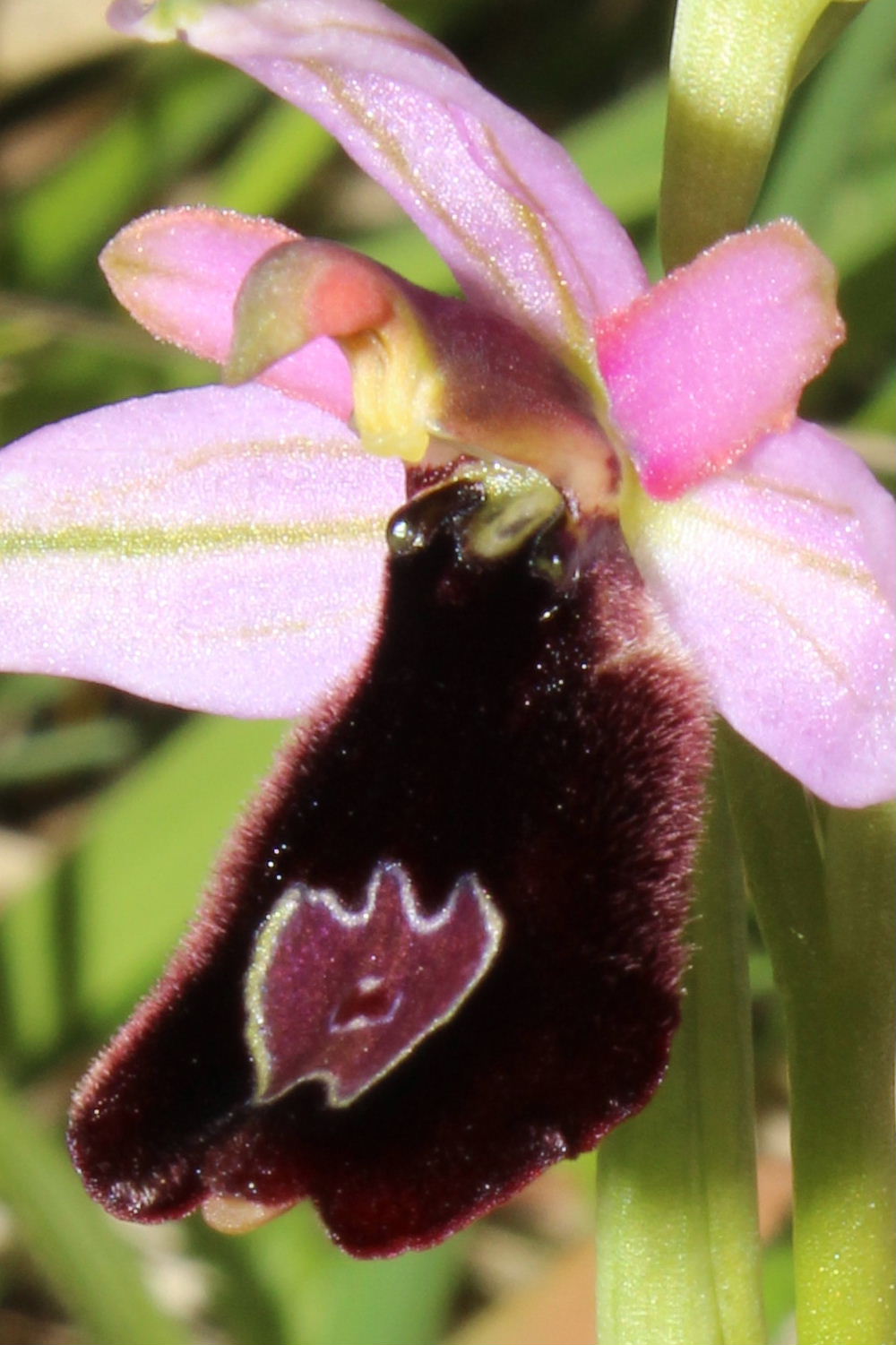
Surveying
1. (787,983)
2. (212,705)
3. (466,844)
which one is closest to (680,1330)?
(787,983)

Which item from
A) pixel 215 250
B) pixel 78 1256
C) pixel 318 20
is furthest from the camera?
pixel 78 1256

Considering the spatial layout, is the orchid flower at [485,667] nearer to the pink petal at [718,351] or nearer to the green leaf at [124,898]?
the pink petal at [718,351]

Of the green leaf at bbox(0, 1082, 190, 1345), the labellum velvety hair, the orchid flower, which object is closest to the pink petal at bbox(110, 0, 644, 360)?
the orchid flower

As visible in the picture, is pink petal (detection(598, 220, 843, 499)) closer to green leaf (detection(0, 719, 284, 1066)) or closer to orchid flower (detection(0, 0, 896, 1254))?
orchid flower (detection(0, 0, 896, 1254))

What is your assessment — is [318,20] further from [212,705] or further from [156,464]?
[212,705]

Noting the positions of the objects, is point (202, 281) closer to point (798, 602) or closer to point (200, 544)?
point (200, 544)

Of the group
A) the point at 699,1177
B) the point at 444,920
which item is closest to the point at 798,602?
the point at 444,920
